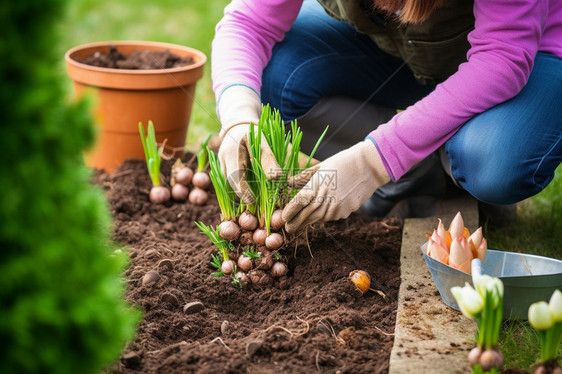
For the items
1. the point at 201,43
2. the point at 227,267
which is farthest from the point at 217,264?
the point at 201,43

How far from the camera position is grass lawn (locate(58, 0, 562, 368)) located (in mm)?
2252

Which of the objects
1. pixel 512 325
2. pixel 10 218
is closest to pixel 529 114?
pixel 512 325

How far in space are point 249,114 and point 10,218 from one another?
1.11 m

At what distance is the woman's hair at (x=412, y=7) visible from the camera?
1766mm

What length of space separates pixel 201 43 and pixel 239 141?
2805 millimetres

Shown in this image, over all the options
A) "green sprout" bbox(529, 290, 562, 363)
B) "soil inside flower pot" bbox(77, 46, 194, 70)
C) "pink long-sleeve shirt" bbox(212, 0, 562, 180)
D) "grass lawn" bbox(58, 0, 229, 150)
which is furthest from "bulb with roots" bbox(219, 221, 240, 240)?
"grass lawn" bbox(58, 0, 229, 150)

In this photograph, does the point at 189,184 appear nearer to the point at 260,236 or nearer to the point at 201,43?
the point at 260,236

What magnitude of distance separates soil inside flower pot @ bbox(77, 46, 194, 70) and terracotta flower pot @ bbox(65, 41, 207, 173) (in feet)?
0.34

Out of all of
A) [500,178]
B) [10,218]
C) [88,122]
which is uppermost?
[88,122]

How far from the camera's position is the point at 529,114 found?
1.89m

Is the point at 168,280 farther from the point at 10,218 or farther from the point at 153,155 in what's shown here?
the point at 10,218

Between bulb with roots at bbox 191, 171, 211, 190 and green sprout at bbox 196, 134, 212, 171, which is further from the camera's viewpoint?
bulb with roots at bbox 191, 171, 211, 190

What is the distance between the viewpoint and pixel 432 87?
2461 mm

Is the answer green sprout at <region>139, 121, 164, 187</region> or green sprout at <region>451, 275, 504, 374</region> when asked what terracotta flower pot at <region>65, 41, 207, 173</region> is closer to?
green sprout at <region>139, 121, 164, 187</region>
